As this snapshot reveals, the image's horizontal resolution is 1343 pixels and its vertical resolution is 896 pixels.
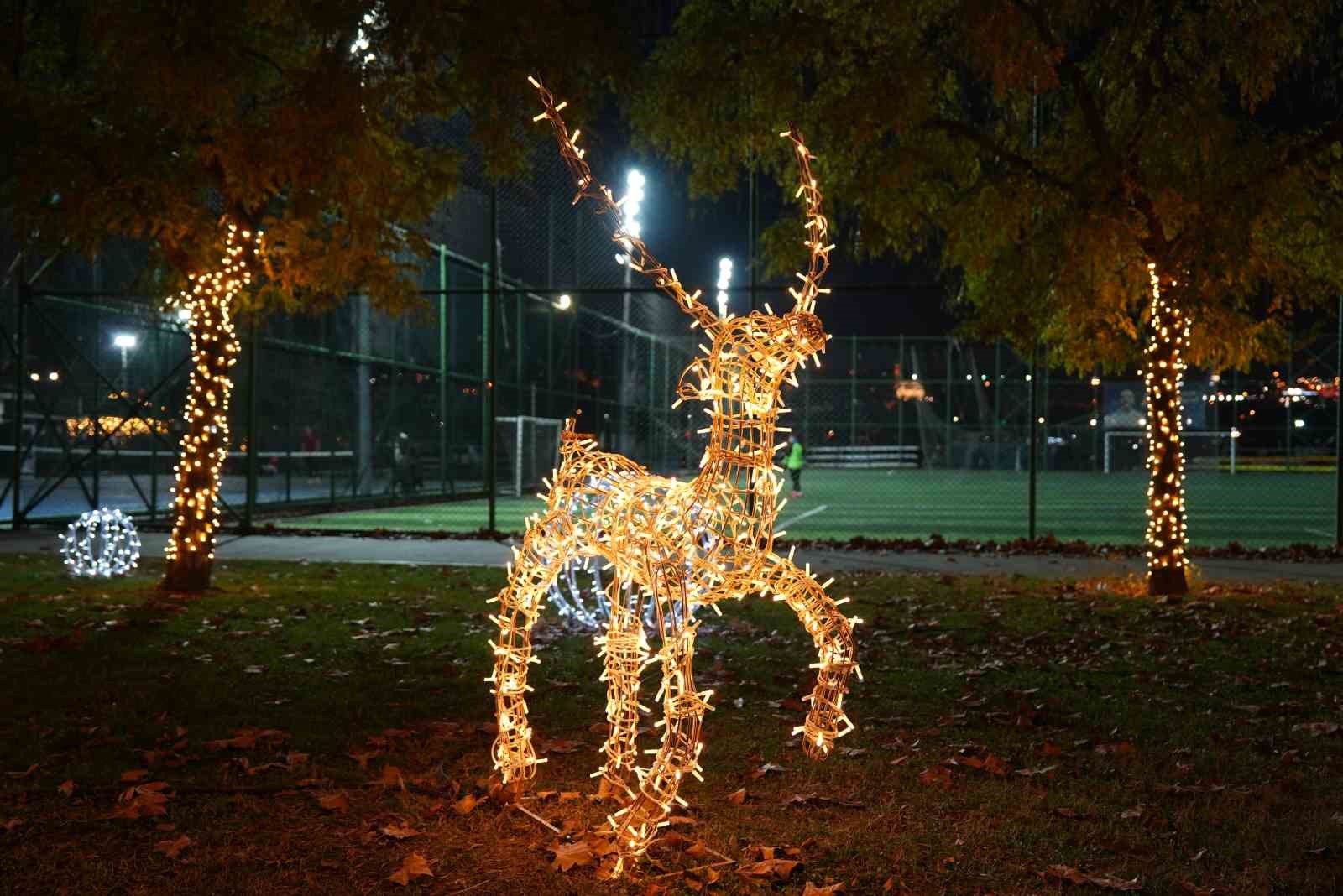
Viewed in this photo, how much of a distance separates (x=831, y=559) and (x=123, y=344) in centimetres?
1070

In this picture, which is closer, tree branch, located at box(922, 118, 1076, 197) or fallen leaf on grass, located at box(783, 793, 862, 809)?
fallen leaf on grass, located at box(783, 793, 862, 809)

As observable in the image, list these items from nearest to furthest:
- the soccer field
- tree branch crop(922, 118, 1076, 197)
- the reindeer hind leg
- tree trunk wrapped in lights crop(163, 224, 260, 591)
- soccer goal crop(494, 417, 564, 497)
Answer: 1. the reindeer hind leg
2. tree trunk wrapped in lights crop(163, 224, 260, 591)
3. tree branch crop(922, 118, 1076, 197)
4. the soccer field
5. soccer goal crop(494, 417, 564, 497)

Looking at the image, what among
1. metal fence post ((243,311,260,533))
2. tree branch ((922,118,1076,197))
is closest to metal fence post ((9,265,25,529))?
metal fence post ((243,311,260,533))

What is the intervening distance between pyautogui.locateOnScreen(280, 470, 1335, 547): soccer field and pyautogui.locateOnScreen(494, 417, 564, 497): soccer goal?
1.09 meters

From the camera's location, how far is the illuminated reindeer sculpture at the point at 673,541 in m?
4.18

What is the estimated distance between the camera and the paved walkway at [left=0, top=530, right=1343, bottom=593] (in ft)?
40.5

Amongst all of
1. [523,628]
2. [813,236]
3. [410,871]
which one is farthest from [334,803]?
[813,236]

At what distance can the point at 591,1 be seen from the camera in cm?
1066

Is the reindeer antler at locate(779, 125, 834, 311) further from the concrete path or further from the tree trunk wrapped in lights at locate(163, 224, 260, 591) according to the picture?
the concrete path

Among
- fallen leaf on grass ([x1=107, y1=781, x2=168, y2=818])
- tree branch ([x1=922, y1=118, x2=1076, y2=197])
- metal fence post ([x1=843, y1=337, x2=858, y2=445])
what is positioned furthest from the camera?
metal fence post ([x1=843, y1=337, x2=858, y2=445])

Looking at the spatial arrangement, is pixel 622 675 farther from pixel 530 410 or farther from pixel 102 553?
pixel 530 410

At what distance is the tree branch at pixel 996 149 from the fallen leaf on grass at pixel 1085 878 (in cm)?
736

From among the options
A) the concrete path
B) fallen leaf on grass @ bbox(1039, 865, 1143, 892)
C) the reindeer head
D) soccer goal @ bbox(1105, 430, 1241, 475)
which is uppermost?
the reindeer head

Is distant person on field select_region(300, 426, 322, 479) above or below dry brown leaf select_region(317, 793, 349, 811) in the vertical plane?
above
